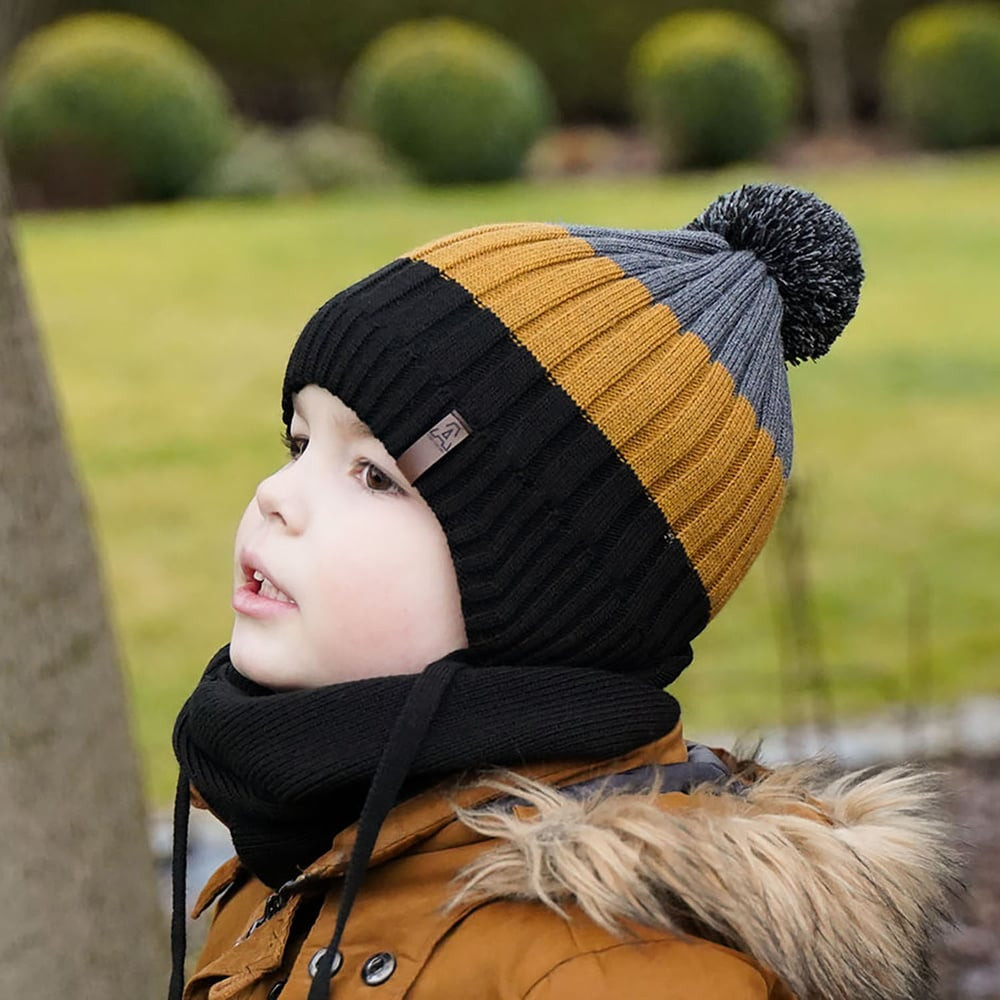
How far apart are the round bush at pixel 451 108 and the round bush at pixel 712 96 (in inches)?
62.6

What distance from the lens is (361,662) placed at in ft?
4.52

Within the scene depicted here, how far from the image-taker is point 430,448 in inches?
54.6

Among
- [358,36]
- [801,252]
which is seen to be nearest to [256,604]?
[801,252]

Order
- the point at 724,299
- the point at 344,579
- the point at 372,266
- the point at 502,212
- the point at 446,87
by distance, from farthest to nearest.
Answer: the point at 446,87 < the point at 502,212 < the point at 372,266 < the point at 724,299 < the point at 344,579

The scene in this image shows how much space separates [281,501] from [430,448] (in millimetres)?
146

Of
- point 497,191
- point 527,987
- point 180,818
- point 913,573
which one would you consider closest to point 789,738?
point 913,573

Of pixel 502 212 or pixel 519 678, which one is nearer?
pixel 519 678

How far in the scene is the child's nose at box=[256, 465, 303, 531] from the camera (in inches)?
54.4

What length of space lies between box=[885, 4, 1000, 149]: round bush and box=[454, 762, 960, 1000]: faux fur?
16.7 metres

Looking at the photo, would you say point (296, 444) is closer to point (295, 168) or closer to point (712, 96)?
point (295, 168)

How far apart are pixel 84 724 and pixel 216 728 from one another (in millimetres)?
804

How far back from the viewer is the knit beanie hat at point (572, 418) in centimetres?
139

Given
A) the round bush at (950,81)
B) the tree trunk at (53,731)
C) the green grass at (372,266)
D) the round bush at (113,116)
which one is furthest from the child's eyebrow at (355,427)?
the round bush at (950,81)

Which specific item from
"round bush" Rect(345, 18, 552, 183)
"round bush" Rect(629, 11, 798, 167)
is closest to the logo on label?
"round bush" Rect(345, 18, 552, 183)
